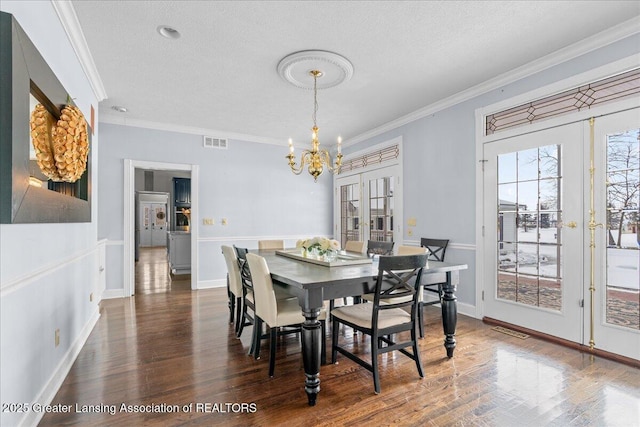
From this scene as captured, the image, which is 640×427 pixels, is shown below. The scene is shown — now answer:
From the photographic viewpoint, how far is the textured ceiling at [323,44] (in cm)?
244

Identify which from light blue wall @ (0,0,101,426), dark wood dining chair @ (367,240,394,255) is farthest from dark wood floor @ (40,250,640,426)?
dark wood dining chair @ (367,240,394,255)

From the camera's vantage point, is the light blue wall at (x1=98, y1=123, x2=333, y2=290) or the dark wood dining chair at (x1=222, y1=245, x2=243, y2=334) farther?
the light blue wall at (x1=98, y1=123, x2=333, y2=290)

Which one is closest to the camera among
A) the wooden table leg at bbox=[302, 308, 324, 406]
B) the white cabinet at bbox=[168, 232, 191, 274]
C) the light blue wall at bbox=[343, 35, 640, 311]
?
the wooden table leg at bbox=[302, 308, 324, 406]

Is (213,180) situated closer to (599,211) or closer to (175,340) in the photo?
(175,340)

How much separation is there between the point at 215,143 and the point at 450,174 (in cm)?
399

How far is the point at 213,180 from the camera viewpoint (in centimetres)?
574

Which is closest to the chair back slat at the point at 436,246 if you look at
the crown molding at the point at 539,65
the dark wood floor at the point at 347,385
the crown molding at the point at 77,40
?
the dark wood floor at the point at 347,385

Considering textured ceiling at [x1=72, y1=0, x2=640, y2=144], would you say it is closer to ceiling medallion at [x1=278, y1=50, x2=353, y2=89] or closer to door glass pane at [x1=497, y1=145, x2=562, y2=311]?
ceiling medallion at [x1=278, y1=50, x2=353, y2=89]

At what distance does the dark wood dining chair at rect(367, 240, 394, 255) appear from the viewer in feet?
12.0

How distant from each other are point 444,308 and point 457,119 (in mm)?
2608

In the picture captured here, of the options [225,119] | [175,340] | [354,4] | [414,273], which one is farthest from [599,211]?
[225,119]

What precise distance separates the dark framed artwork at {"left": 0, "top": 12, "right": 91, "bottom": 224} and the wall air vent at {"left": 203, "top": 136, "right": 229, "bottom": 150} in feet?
11.6

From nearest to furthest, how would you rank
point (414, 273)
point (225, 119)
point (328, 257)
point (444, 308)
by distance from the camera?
point (414, 273) < point (444, 308) < point (328, 257) < point (225, 119)

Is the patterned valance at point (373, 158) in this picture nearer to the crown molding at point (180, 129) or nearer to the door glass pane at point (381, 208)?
the door glass pane at point (381, 208)
